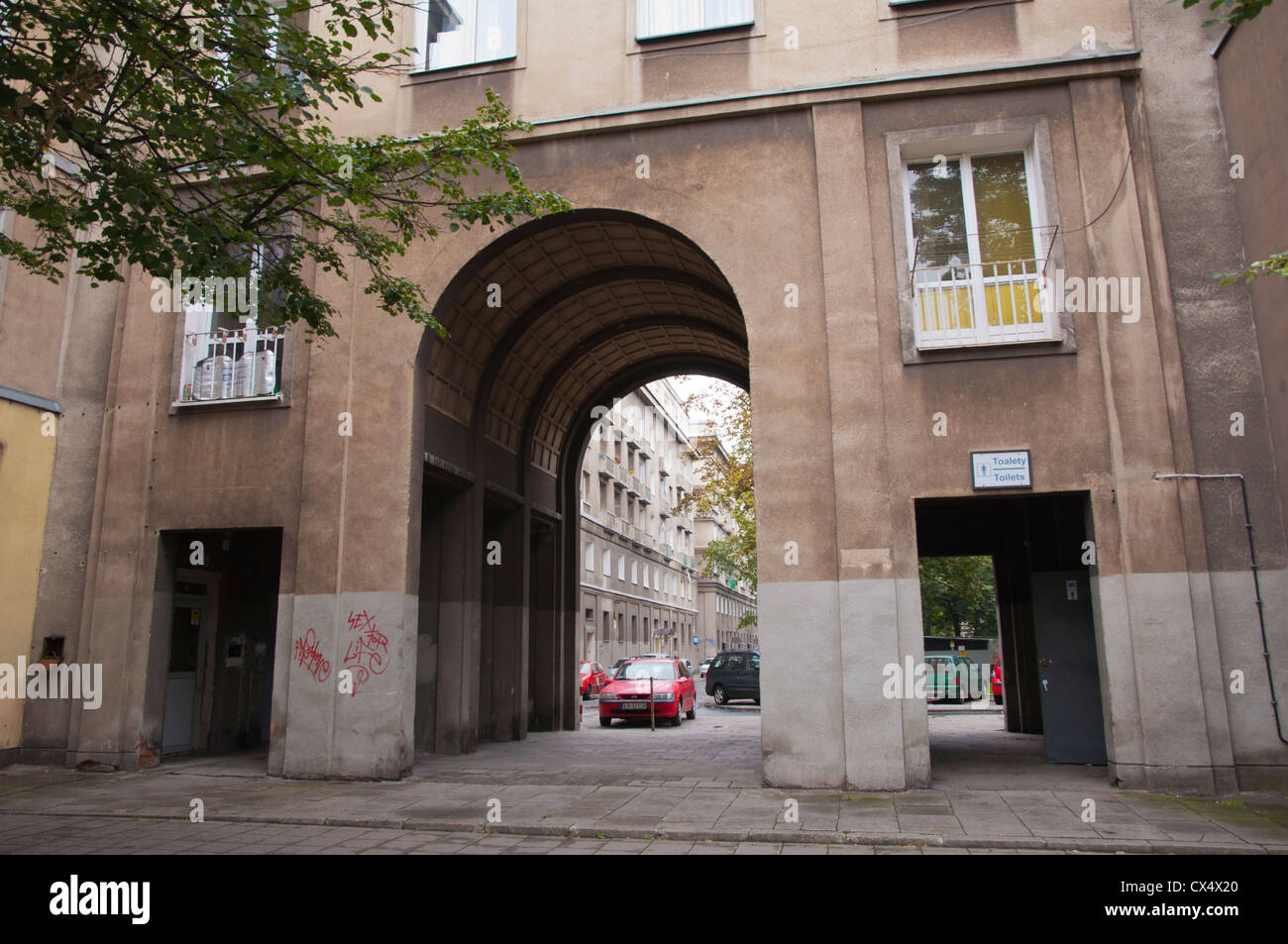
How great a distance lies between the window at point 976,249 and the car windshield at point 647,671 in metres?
13.1

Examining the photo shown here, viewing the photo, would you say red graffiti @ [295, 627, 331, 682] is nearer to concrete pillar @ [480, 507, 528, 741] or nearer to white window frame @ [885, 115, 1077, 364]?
concrete pillar @ [480, 507, 528, 741]

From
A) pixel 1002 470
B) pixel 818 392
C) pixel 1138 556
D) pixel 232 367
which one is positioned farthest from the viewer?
pixel 232 367

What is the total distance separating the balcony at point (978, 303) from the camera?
35.0ft

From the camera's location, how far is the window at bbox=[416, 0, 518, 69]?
42.0 feet

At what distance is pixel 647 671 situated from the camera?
2206 cm

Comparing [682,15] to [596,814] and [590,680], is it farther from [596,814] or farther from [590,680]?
[590,680]

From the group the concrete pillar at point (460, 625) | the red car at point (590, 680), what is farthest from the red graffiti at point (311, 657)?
the red car at point (590, 680)

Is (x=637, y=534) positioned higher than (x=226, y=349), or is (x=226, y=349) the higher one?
(x=637, y=534)

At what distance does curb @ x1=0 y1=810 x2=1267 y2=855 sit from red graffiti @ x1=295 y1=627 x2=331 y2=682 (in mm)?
2431

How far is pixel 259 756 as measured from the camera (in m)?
13.5

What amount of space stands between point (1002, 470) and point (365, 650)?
808cm

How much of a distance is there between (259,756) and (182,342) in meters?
6.29

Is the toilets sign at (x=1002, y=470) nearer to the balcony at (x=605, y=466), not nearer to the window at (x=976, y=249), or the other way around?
the window at (x=976, y=249)

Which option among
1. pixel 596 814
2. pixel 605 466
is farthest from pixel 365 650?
pixel 605 466
